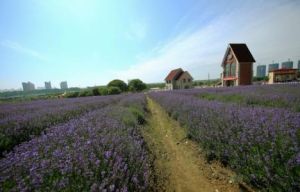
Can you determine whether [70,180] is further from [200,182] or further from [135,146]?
[200,182]

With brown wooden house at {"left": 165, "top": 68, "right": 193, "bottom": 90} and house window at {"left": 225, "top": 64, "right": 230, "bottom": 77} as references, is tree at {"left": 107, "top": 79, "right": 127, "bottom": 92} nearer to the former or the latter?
brown wooden house at {"left": 165, "top": 68, "right": 193, "bottom": 90}

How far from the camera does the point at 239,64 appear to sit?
23969 mm

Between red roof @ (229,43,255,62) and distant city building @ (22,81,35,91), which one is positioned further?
distant city building @ (22,81,35,91)

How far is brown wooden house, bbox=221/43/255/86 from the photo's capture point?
79.3 feet

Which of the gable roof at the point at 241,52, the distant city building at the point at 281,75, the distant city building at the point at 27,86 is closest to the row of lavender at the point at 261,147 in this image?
the gable roof at the point at 241,52

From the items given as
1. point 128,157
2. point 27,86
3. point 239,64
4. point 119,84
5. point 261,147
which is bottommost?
point 128,157

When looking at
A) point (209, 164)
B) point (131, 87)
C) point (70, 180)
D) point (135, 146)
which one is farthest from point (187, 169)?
point (131, 87)

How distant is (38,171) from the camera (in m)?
1.91

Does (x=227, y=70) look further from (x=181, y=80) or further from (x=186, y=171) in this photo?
(x=186, y=171)

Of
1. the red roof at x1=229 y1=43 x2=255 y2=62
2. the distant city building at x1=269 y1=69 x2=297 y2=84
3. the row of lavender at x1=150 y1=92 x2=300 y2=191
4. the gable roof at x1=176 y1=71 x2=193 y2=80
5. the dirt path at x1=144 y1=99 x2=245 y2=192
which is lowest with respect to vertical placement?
the dirt path at x1=144 y1=99 x2=245 y2=192

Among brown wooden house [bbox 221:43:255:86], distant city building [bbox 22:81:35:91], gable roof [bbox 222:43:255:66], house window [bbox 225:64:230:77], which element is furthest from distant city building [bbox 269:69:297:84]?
distant city building [bbox 22:81:35:91]

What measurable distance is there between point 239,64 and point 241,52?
2.46 meters

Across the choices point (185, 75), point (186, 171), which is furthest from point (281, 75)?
point (186, 171)

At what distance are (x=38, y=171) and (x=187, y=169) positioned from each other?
2820mm
